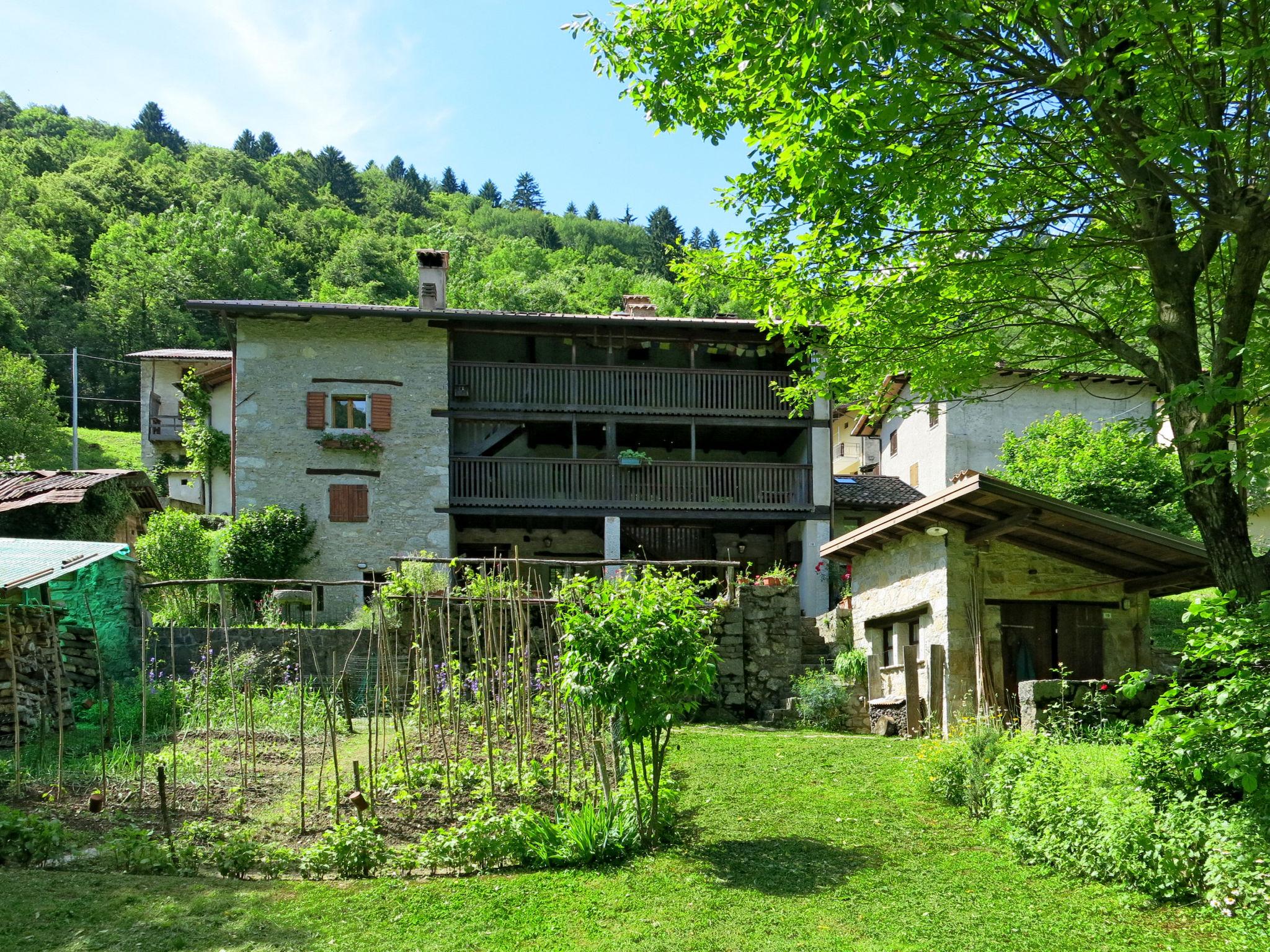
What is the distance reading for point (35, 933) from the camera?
5.79 metres

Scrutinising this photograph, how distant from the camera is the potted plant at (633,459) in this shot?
2456cm

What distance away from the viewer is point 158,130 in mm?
105000

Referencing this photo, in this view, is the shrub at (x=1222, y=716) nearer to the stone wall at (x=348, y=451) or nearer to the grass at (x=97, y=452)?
the stone wall at (x=348, y=451)

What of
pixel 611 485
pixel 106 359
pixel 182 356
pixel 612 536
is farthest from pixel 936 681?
pixel 106 359

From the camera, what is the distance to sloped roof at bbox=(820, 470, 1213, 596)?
11828 mm

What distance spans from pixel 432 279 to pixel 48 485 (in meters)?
9.92

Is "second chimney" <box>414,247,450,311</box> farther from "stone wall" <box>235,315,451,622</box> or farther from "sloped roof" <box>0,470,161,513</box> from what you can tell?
"sloped roof" <box>0,470,161,513</box>

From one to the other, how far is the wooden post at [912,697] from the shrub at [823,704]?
110 centimetres

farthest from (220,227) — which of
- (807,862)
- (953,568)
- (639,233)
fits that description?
(807,862)

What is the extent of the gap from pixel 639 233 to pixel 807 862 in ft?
297

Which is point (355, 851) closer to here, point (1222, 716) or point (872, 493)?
point (1222, 716)

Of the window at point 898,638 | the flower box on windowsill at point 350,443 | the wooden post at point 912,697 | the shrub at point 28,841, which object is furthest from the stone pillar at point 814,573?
the shrub at point 28,841

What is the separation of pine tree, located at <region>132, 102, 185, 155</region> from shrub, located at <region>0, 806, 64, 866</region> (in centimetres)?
10654

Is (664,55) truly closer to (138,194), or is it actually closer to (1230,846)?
(1230,846)
